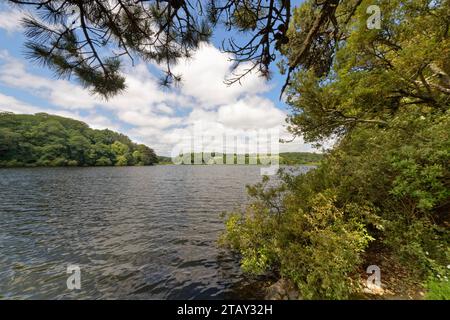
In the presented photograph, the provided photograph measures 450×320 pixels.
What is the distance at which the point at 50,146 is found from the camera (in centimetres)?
7062

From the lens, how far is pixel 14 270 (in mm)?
7125

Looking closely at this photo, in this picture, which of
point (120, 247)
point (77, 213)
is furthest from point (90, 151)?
point (120, 247)

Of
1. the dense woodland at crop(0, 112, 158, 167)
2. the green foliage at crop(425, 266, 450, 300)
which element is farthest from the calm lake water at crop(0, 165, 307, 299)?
the dense woodland at crop(0, 112, 158, 167)

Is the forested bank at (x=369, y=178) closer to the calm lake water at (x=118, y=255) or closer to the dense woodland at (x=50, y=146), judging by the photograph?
the calm lake water at (x=118, y=255)

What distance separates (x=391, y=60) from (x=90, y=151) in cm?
9970

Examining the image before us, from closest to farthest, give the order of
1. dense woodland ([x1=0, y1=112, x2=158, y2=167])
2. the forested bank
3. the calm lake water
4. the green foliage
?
1. the green foliage
2. the forested bank
3. the calm lake water
4. dense woodland ([x1=0, y1=112, x2=158, y2=167])

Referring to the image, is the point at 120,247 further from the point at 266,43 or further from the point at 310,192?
the point at 266,43

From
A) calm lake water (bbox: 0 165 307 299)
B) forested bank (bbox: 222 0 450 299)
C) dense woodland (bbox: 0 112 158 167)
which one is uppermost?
dense woodland (bbox: 0 112 158 167)

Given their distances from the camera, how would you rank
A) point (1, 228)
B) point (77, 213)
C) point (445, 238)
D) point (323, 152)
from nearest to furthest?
1. point (445, 238)
2. point (323, 152)
3. point (1, 228)
4. point (77, 213)

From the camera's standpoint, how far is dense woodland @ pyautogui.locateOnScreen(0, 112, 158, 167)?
2504 inches

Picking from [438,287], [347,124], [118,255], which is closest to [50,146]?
[118,255]

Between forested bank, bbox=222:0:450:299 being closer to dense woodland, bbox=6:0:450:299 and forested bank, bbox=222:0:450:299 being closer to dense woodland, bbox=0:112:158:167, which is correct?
dense woodland, bbox=6:0:450:299

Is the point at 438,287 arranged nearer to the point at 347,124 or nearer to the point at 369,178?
the point at 369,178
